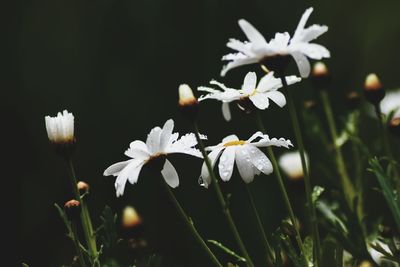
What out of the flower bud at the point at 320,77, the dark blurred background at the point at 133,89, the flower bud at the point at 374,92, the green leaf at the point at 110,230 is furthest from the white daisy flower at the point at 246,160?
the dark blurred background at the point at 133,89

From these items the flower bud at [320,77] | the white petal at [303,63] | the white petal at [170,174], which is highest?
the white petal at [303,63]

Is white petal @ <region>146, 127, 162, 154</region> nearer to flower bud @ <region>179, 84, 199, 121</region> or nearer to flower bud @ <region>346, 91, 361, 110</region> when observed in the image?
flower bud @ <region>179, 84, 199, 121</region>

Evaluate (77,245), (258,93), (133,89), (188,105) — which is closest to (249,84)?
(258,93)

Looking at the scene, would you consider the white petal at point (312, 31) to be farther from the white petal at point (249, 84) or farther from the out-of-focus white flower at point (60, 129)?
the out-of-focus white flower at point (60, 129)

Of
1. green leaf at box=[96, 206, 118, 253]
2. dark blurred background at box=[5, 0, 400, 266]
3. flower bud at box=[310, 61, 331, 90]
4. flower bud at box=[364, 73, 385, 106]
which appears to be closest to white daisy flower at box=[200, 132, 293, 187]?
green leaf at box=[96, 206, 118, 253]

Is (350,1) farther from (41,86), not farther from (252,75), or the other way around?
(252,75)

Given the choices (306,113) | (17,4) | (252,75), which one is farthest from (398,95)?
(17,4)

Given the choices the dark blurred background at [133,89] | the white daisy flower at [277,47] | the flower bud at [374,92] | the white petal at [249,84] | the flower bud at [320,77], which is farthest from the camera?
the dark blurred background at [133,89]
